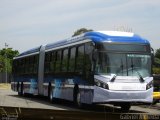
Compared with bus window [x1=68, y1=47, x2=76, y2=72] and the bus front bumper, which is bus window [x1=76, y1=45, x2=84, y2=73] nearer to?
bus window [x1=68, y1=47, x2=76, y2=72]

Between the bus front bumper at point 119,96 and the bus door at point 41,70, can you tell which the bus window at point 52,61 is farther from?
the bus front bumper at point 119,96

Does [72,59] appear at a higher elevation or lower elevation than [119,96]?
higher

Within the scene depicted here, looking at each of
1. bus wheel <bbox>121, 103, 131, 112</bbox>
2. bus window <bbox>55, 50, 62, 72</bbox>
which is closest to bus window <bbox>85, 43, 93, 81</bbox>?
bus wheel <bbox>121, 103, 131, 112</bbox>

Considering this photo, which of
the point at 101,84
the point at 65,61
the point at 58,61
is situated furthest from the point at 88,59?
the point at 58,61

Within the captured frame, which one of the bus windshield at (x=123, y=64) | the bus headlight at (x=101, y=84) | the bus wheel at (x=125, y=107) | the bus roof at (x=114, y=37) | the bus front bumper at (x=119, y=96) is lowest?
the bus wheel at (x=125, y=107)

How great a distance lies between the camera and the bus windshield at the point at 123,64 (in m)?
19.4

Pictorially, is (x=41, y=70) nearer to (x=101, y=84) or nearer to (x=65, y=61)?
(x=65, y=61)

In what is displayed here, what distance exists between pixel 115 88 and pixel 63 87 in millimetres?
5472

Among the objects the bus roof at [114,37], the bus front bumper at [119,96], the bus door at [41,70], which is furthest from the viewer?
the bus door at [41,70]

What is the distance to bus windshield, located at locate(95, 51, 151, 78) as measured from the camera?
63.7 feet

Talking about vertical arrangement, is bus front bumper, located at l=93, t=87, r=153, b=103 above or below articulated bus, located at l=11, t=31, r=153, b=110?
below

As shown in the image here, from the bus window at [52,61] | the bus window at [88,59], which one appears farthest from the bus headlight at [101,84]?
the bus window at [52,61]

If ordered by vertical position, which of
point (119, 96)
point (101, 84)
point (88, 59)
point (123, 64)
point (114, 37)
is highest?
point (114, 37)

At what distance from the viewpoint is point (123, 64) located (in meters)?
19.6
